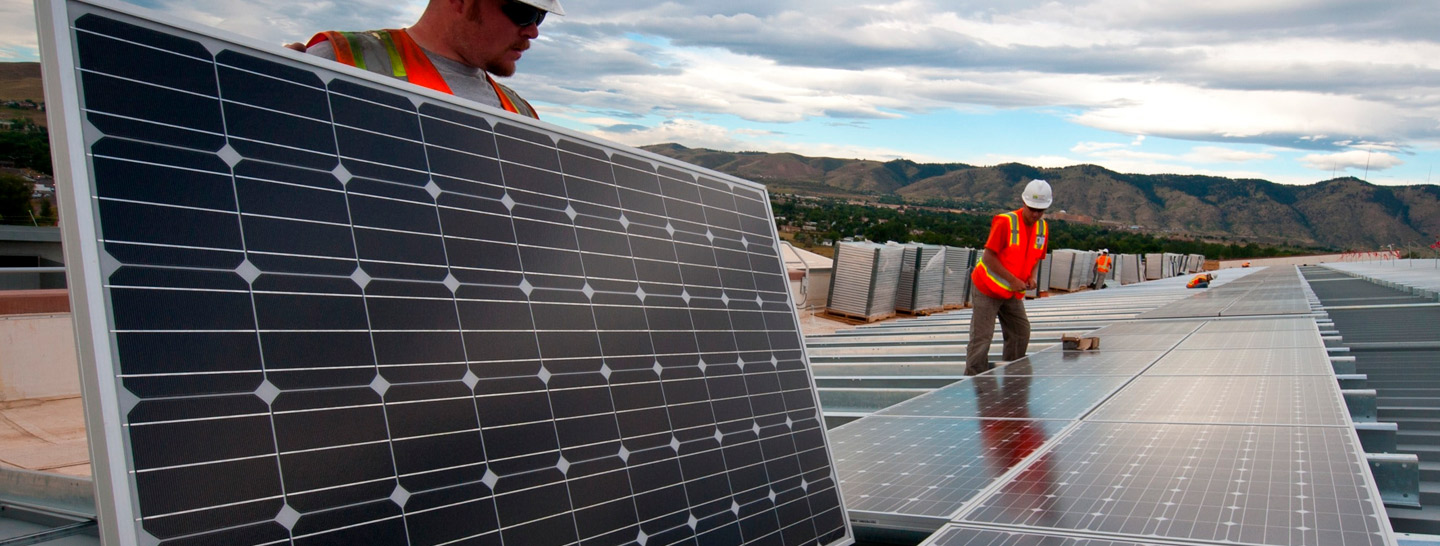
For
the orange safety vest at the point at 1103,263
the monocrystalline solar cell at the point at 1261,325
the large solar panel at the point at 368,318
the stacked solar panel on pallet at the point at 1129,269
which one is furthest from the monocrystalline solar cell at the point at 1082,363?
the stacked solar panel on pallet at the point at 1129,269

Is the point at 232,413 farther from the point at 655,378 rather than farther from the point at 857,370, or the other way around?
the point at 857,370

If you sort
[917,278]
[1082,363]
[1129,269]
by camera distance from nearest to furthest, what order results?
[1082,363] < [917,278] < [1129,269]

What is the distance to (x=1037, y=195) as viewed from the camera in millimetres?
9344

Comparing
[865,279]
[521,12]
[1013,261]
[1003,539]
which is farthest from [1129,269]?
[521,12]

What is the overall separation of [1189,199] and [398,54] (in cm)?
19094

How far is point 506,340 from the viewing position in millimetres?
2316

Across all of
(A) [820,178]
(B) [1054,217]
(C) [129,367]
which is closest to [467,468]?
(C) [129,367]

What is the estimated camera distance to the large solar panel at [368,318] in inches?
65.2

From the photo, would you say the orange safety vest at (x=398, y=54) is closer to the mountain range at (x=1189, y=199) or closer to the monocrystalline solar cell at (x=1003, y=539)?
the monocrystalline solar cell at (x=1003, y=539)

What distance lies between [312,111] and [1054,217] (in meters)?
170

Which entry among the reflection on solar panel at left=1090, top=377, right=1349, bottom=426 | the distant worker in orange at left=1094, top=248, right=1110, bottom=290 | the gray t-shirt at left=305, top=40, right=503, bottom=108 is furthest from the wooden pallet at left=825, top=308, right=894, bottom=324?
the gray t-shirt at left=305, top=40, right=503, bottom=108

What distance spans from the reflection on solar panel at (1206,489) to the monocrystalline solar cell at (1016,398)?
1073 mm

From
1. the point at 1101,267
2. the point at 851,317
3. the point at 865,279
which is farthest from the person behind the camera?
the point at 1101,267

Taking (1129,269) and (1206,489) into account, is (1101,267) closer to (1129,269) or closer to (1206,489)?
(1129,269)
